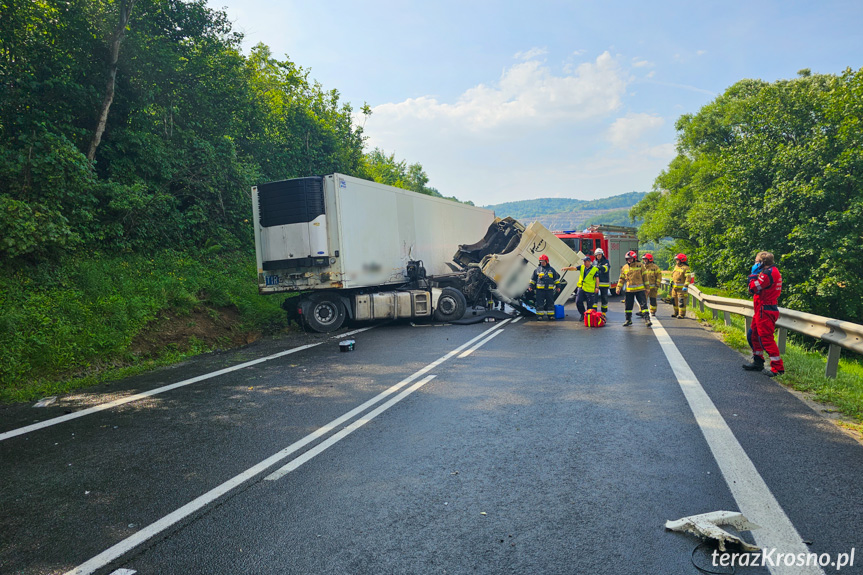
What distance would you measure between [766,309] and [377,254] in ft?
27.1

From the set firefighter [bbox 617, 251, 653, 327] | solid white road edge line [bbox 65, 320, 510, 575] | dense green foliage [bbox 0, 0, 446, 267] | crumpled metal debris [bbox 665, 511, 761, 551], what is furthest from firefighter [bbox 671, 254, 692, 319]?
dense green foliage [bbox 0, 0, 446, 267]

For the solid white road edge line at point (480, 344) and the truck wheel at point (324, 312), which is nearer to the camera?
the solid white road edge line at point (480, 344)

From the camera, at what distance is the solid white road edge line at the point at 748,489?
9.18 feet

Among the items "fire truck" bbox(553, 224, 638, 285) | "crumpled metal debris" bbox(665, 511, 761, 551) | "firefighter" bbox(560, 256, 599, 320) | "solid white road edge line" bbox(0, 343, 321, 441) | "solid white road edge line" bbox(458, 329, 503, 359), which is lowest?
"crumpled metal debris" bbox(665, 511, 761, 551)

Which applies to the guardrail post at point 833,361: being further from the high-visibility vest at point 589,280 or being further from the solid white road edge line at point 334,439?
the high-visibility vest at point 589,280

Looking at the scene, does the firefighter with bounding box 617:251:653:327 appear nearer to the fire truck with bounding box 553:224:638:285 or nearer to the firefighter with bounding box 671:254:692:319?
the firefighter with bounding box 671:254:692:319

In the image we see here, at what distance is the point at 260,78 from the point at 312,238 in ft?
69.0

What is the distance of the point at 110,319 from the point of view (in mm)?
9125

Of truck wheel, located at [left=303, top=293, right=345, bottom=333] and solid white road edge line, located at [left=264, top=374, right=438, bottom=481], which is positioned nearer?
solid white road edge line, located at [left=264, top=374, right=438, bottom=481]

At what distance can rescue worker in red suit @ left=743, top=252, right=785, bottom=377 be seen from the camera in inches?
277

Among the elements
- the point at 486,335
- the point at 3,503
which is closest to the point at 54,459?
the point at 3,503

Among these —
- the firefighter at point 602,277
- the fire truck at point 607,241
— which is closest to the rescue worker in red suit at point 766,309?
the firefighter at point 602,277

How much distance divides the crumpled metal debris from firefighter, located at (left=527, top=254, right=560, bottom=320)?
37.5 feet

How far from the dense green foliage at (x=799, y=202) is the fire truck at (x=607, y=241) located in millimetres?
4921
